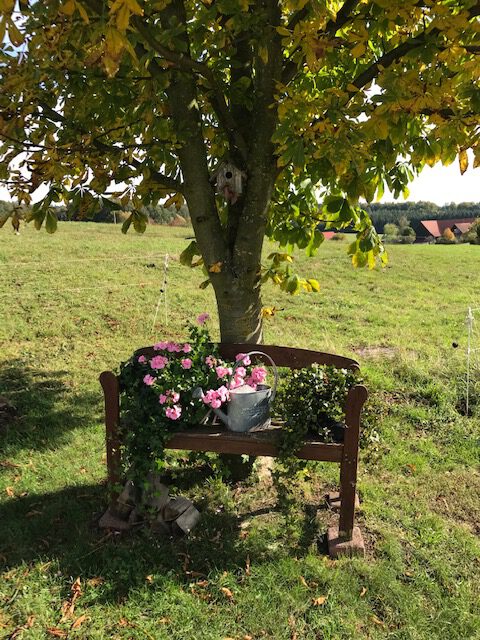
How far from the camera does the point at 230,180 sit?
340 cm

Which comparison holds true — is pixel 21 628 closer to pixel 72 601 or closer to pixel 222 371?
pixel 72 601

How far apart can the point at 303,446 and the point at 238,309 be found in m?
1.11

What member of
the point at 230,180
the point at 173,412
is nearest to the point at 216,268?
the point at 230,180

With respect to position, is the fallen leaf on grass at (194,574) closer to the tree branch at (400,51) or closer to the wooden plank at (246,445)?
the wooden plank at (246,445)

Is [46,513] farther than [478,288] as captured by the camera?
No

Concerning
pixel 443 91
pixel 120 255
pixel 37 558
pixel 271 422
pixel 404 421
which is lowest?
pixel 37 558

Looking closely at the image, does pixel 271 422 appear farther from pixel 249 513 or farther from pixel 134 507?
pixel 134 507

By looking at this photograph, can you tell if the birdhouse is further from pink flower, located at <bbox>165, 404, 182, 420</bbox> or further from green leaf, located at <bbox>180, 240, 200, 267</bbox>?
pink flower, located at <bbox>165, 404, 182, 420</bbox>

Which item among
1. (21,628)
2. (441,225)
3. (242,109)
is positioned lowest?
(21,628)

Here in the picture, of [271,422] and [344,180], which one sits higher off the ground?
[344,180]

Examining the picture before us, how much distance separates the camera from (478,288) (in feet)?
42.9

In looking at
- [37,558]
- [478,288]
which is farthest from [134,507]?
[478,288]

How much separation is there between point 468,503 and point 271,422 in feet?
5.63

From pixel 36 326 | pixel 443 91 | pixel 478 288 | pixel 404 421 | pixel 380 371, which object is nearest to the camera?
pixel 443 91
